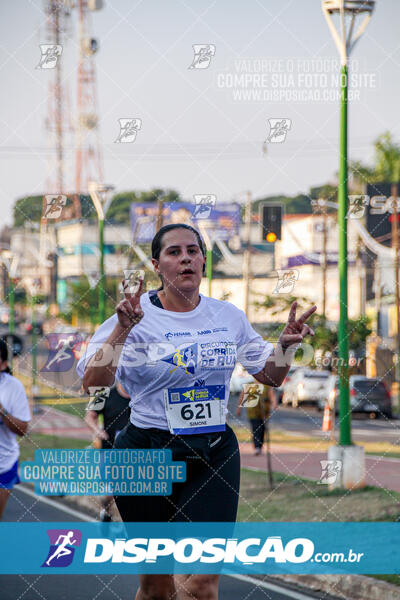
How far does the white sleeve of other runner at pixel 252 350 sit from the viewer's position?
15.6 feet

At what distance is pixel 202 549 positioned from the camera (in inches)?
187

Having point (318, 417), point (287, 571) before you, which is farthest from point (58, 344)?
point (318, 417)

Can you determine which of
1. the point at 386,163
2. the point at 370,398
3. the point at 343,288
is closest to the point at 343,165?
the point at 343,288

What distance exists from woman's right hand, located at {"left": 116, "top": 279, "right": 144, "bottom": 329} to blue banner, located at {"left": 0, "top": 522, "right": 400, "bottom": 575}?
0.86 m

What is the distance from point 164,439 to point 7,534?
5.95 meters

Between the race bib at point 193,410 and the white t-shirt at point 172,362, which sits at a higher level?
the white t-shirt at point 172,362

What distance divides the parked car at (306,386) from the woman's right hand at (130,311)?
1210 inches

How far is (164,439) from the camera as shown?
4.45 meters

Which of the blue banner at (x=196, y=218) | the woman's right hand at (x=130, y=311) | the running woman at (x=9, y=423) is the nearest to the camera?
the woman's right hand at (x=130, y=311)

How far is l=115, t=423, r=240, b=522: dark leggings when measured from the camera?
4336 mm

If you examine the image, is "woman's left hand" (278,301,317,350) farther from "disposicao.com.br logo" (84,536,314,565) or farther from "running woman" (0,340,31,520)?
"running woman" (0,340,31,520)

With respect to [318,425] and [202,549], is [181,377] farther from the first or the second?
[318,425]

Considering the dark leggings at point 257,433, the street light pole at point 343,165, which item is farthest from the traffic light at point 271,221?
the dark leggings at point 257,433

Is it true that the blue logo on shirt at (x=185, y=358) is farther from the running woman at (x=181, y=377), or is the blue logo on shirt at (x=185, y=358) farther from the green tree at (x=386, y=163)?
the green tree at (x=386, y=163)
